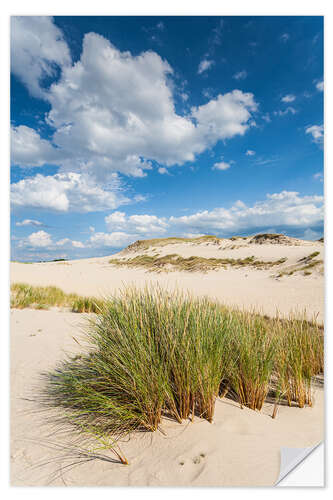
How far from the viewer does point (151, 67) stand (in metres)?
3.12

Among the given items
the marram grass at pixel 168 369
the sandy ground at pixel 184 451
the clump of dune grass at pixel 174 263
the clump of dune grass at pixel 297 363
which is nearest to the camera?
the sandy ground at pixel 184 451

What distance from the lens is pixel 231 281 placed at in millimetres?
10078

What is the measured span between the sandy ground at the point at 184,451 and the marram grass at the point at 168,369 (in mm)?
105

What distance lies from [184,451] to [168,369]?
0.50m

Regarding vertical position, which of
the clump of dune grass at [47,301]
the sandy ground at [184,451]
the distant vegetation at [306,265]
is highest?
the distant vegetation at [306,265]

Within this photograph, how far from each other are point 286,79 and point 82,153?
2543 mm

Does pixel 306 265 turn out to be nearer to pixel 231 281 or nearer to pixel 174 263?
pixel 231 281

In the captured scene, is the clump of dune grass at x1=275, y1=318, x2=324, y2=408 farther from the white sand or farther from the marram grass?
the white sand

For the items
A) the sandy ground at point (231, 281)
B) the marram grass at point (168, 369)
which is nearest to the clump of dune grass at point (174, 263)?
the sandy ground at point (231, 281)

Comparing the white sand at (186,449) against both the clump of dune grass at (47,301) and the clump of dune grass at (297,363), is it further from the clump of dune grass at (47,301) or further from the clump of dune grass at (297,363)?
the clump of dune grass at (47,301)

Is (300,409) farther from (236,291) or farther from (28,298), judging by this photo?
(28,298)

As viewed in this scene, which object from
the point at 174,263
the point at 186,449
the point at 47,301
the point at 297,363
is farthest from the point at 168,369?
the point at 174,263

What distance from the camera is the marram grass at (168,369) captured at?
190cm

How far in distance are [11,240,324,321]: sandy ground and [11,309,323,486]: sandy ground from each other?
123 centimetres
